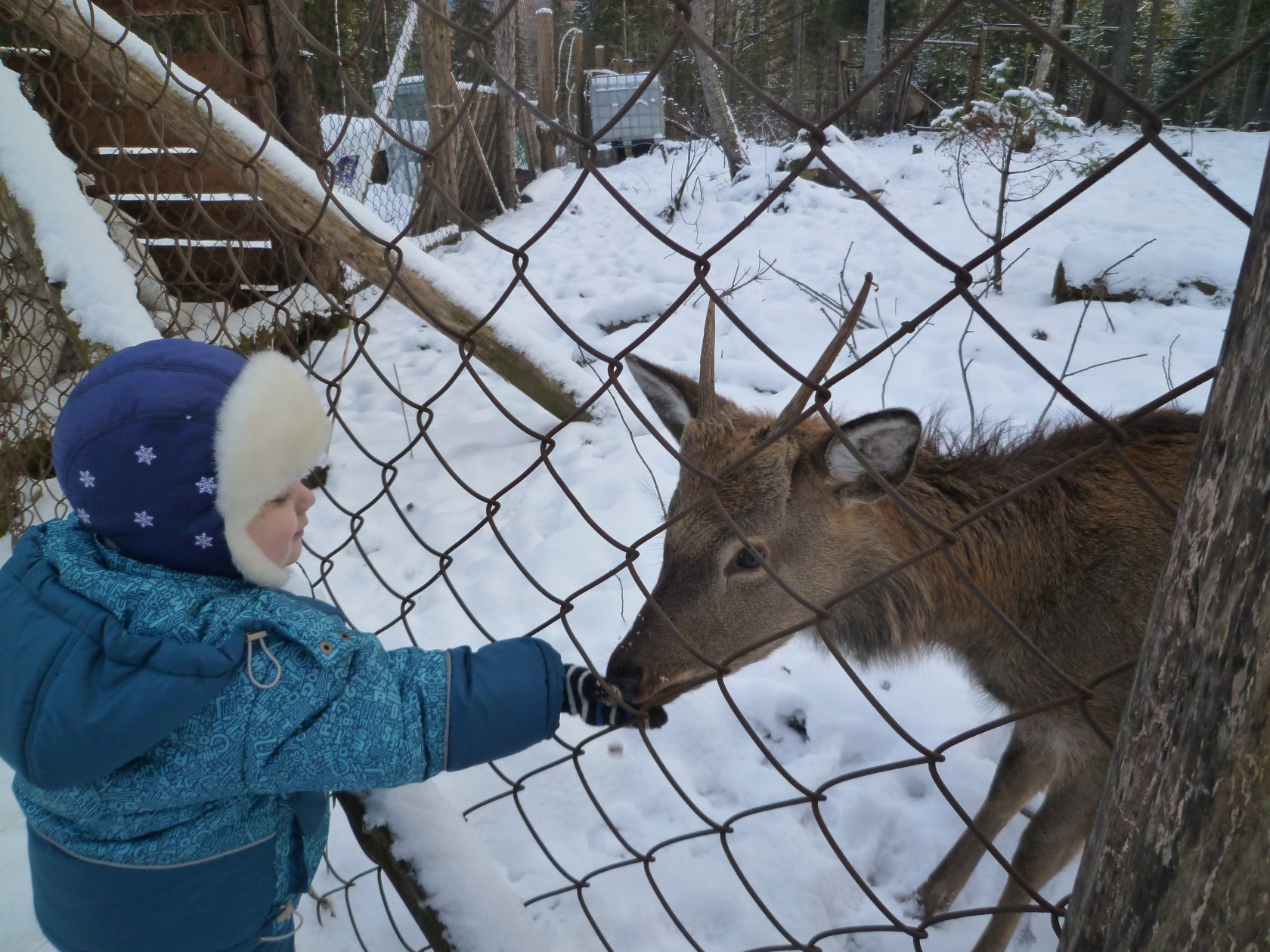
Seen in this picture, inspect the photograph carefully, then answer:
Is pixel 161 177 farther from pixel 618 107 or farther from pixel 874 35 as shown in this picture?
pixel 874 35

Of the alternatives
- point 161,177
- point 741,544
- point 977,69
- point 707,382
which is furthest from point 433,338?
point 977,69

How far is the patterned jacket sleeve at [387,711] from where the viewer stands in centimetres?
131

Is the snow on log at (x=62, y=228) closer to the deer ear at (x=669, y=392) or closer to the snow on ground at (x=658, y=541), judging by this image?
the snow on ground at (x=658, y=541)

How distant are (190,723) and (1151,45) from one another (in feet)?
30.5

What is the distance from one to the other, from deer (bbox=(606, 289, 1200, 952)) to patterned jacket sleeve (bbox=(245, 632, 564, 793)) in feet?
1.23

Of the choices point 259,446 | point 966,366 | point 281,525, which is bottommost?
point 966,366

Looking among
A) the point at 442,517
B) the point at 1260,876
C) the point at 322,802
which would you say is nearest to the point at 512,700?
the point at 322,802

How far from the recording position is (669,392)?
2.08 metres

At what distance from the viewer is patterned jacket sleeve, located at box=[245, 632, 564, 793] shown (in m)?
1.31

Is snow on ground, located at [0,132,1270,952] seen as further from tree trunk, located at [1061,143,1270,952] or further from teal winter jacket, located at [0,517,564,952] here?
tree trunk, located at [1061,143,1270,952]

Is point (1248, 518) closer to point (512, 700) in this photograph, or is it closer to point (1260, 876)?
point (1260, 876)

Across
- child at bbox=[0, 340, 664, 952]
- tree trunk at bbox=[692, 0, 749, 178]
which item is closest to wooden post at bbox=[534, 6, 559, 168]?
tree trunk at bbox=[692, 0, 749, 178]

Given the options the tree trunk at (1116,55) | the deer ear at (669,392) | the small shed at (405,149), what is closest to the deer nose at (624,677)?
the deer ear at (669,392)

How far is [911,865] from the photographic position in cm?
251
